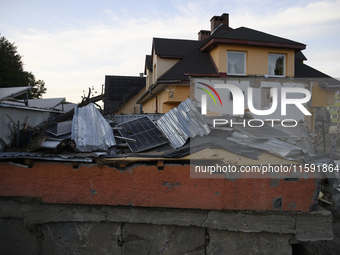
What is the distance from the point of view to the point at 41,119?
6.52 m

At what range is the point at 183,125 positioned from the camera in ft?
18.2

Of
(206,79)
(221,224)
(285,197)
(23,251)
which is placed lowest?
(23,251)

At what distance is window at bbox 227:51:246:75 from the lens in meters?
11.5

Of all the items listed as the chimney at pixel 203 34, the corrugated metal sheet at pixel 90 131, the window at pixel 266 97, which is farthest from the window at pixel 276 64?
the corrugated metal sheet at pixel 90 131

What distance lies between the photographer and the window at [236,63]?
37.6 ft

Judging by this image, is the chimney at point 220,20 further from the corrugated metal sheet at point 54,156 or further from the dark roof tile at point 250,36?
the corrugated metal sheet at point 54,156

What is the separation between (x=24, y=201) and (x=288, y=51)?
39.3 feet

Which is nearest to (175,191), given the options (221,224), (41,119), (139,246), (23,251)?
(221,224)

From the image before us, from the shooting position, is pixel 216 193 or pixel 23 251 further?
pixel 23 251

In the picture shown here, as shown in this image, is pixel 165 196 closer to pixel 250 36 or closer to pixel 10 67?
pixel 250 36

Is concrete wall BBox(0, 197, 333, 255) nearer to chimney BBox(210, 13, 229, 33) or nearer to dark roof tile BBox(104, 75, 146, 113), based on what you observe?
chimney BBox(210, 13, 229, 33)

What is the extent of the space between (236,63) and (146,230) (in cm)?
907

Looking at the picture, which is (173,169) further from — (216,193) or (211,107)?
(211,107)

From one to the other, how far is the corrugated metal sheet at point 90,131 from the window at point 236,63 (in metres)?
7.29
